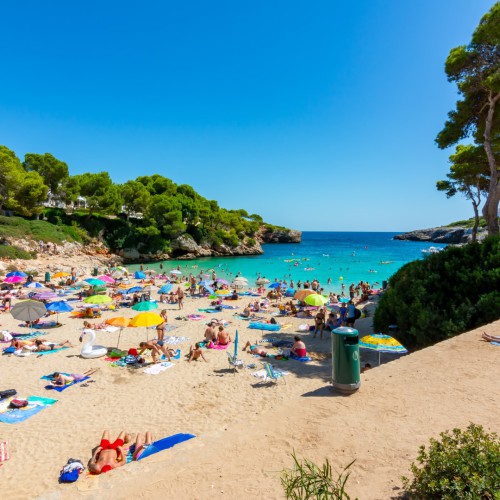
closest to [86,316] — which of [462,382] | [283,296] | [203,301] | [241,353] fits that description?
[203,301]

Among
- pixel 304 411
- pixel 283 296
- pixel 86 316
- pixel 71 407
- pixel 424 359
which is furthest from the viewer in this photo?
pixel 283 296

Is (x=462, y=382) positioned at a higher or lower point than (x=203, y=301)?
higher

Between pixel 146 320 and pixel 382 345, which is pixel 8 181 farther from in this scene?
pixel 382 345

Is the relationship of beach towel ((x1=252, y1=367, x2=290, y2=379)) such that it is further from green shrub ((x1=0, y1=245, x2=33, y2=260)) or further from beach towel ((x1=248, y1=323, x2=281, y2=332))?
green shrub ((x1=0, y1=245, x2=33, y2=260))

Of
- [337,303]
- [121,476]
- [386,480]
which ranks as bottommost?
[337,303]

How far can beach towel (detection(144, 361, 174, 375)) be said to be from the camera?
1034 cm

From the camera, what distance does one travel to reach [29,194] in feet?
134

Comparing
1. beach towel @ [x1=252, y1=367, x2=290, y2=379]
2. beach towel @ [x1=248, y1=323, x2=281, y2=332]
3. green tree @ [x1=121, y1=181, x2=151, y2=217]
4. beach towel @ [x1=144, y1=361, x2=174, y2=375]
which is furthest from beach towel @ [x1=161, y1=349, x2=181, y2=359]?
green tree @ [x1=121, y1=181, x2=151, y2=217]

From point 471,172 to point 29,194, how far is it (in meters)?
46.2

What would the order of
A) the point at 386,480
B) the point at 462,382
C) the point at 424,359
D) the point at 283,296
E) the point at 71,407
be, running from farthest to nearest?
the point at 283,296, the point at 71,407, the point at 424,359, the point at 462,382, the point at 386,480

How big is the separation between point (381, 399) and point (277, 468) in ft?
7.81

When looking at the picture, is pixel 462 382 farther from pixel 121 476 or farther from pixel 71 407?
pixel 71 407

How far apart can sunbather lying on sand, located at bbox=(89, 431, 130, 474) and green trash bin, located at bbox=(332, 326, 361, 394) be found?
4145 millimetres

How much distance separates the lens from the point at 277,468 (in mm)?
3832
